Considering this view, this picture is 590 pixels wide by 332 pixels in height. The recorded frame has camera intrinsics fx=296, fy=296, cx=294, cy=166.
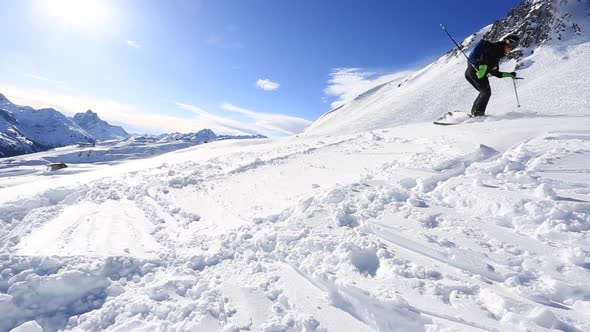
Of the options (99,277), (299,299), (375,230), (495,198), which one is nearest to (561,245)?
(495,198)

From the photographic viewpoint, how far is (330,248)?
4156 mm

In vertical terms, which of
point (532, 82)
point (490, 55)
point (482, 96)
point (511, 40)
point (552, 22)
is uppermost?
point (552, 22)

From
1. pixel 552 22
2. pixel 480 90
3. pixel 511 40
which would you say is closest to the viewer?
pixel 511 40

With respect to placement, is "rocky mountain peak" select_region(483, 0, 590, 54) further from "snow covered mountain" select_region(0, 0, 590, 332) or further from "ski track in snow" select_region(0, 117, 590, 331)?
"ski track in snow" select_region(0, 117, 590, 331)

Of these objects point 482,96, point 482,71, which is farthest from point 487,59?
point 482,96

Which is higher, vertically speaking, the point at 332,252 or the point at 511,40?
the point at 511,40

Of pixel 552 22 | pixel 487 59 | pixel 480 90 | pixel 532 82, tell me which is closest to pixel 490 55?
pixel 487 59

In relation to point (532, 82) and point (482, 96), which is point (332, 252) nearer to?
point (482, 96)

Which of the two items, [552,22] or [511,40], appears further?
[552,22]

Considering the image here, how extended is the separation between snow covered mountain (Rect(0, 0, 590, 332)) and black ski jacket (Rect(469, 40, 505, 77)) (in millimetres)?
4163

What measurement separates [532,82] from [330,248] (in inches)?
1021

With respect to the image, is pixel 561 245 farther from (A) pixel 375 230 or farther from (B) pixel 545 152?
(B) pixel 545 152

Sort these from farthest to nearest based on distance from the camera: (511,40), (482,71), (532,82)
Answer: (532,82) < (482,71) < (511,40)

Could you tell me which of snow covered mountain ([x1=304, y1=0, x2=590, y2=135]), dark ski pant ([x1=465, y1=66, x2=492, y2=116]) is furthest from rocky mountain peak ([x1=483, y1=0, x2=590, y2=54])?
dark ski pant ([x1=465, y1=66, x2=492, y2=116])
